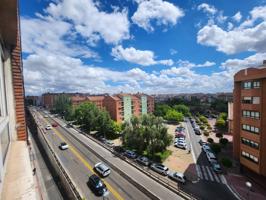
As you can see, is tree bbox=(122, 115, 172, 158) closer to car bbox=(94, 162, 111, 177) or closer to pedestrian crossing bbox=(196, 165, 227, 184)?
pedestrian crossing bbox=(196, 165, 227, 184)

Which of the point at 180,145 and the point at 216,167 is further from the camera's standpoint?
the point at 180,145

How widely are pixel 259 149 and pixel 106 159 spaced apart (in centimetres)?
1820

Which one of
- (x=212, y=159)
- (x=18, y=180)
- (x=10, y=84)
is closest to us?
(x=18, y=180)

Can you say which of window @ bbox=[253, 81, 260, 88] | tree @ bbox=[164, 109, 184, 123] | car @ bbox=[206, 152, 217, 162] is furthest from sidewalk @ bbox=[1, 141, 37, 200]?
tree @ bbox=[164, 109, 184, 123]

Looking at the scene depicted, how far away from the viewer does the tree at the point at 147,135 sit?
24516 millimetres

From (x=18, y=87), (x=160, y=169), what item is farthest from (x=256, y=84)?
(x=18, y=87)

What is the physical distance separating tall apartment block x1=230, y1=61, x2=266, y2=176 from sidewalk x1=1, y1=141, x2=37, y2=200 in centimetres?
2014

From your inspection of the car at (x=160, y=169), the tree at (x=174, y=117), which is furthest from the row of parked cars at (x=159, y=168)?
the tree at (x=174, y=117)

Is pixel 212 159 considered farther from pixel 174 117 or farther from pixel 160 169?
pixel 174 117

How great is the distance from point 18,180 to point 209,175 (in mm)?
22674

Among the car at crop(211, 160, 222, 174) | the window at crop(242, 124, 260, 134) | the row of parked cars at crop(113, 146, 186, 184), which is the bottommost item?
the car at crop(211, 160, 222, 174)

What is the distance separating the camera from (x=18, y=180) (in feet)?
10.7

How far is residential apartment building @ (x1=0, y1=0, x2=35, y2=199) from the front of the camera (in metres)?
3.05

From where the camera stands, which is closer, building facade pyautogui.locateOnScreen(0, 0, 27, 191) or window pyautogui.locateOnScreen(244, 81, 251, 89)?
building facade pyautogui.locateOnScreen(0, 0, 27, 191)
